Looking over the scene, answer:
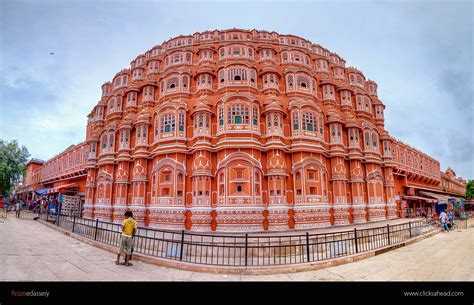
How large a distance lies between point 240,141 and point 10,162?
42.4m

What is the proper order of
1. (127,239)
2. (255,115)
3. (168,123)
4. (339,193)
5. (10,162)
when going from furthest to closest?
(10,162) < (339,193) < (168,123) < (255,115) < (127,239)

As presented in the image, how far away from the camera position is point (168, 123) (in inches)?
773

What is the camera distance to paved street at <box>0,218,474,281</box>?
22.2 ft

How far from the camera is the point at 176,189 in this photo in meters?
18.0

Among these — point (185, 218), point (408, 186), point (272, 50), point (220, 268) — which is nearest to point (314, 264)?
point (220, 268)

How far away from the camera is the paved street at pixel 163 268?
676cm

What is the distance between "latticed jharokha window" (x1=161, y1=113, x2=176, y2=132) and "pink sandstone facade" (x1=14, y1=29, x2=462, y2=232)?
0.10 metres

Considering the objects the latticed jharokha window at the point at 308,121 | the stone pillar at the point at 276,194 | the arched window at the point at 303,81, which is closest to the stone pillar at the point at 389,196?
the latticed jharokha window at the point at 308,121

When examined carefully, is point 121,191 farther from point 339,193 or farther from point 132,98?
point 339,193

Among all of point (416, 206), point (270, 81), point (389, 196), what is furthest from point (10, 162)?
point (416, 206)

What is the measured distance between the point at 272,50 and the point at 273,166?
12561mm

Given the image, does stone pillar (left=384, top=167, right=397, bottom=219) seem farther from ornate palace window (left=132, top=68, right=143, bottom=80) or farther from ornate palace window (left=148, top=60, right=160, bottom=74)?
ornate palace window (left=132, top=68, right=143, bottom=80)
